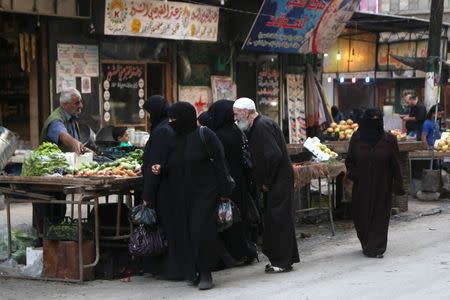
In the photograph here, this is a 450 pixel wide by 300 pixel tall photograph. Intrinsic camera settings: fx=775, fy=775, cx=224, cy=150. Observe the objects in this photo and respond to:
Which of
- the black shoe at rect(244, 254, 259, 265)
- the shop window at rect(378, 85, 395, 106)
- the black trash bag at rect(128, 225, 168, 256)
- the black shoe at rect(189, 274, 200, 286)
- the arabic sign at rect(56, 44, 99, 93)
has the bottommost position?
the black shoe at rect(244, 254, 259, 265)

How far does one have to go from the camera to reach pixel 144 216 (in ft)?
23.1

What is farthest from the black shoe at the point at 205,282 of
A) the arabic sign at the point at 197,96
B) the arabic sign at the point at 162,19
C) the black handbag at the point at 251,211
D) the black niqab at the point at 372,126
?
the arabic sign at the point at 197,96

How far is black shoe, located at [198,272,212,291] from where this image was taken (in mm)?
6922

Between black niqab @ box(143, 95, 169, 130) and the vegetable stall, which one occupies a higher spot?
black niqab @ box(143, 95, 169, 130)

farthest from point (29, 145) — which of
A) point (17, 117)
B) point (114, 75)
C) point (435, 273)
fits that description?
point (435, 273)

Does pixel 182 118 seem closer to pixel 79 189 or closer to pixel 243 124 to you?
pixel 243 124

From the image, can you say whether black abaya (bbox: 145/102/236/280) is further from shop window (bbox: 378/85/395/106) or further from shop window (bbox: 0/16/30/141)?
shop window (bbox: 378/85/395/106)

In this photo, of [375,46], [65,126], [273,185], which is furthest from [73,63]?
[375,46]

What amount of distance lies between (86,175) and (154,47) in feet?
24.4

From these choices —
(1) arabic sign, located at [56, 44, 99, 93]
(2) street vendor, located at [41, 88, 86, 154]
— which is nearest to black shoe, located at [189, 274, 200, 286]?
(2) street vendor, located at [41, 88, 86, 154]

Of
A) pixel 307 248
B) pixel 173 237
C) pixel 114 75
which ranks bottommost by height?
→ pixel 307 248

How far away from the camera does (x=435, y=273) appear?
7.53 metres

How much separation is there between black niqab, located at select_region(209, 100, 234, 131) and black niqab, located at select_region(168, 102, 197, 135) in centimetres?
79

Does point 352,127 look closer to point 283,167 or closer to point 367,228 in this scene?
point 367,228
